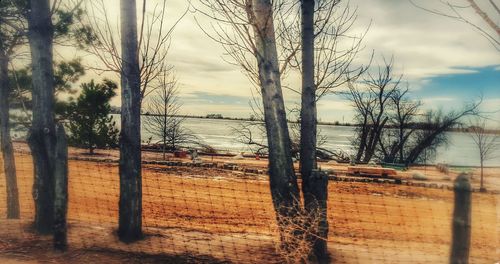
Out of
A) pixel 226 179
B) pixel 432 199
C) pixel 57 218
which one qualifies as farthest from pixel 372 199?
pixel 57 218

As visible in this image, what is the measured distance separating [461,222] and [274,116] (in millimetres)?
2921

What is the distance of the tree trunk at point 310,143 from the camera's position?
5512 millimetres

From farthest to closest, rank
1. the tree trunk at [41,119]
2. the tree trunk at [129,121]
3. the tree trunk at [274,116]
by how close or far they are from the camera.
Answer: the tree trunk at [41,119] → the tree trunk at [129,121] → the tree trunk at [274,116]

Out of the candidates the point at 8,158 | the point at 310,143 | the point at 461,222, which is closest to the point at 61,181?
the point at 8,158

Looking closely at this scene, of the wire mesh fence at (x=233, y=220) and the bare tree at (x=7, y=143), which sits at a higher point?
the bare tree at (x=7, y=143)

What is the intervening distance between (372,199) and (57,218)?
13.5 meters

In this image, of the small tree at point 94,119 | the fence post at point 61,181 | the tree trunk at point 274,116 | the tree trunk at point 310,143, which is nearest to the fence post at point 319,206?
the tree trunk at point 310,143

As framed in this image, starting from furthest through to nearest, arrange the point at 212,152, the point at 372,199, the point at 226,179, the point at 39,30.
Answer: the point at 212,152 → the point at 226,179 → the point at 372,199 → the point at 39,30

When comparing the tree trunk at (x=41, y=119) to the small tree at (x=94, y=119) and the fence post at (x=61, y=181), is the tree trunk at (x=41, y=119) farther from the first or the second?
the small tree at (x=94, y=119)

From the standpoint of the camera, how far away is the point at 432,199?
17.6m

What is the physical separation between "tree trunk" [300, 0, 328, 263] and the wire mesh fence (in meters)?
0.55

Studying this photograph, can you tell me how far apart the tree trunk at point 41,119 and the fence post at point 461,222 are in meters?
6.14

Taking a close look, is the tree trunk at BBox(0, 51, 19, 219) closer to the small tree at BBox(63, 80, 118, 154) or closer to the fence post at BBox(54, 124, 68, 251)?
the fence post at BBox(54, 124, 68, 251)

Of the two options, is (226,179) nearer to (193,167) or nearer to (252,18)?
(193,167)
